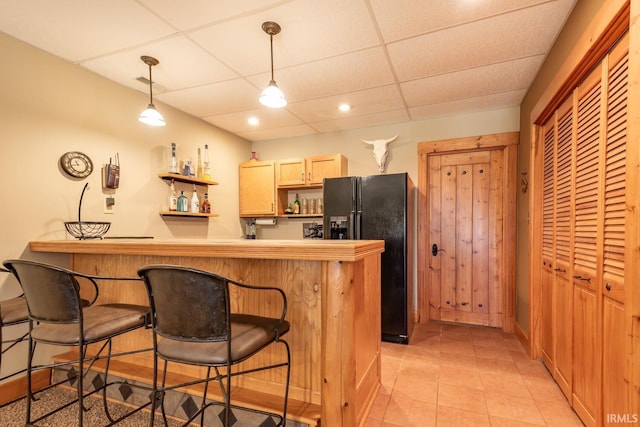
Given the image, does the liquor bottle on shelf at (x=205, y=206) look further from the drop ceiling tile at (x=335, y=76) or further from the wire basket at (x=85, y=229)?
the drop ceiling tile at (x=335, y=76)

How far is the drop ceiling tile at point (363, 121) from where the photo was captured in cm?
367

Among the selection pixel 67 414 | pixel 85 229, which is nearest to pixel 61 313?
pixel 67 414

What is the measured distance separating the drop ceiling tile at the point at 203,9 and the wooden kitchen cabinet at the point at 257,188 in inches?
92.6

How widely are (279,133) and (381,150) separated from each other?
1.51 m

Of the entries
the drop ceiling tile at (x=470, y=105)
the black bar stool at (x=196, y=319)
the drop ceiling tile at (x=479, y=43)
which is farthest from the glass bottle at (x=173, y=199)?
the drop ceiling tile at (x=470, y=105)

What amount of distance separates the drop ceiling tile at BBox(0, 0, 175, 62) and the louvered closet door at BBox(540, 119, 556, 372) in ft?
9.85

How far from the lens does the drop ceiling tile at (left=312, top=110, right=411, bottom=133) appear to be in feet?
12.1

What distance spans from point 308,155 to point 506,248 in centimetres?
280

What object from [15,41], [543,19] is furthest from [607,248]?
[15,41]

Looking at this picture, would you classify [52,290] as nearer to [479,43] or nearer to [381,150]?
[479,43]

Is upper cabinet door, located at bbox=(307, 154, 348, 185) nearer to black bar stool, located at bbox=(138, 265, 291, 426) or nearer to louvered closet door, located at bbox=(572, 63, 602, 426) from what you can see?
louvered closet door, located at bbox=(572, 63, 602, 426)

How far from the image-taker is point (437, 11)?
1.90m

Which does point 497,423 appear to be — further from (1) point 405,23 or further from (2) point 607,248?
(1) point 405,23

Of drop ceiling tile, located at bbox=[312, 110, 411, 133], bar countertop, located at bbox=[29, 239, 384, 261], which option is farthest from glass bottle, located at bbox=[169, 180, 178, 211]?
drop ceiling tile, located at bbox=[312, 110, 411, 133]
